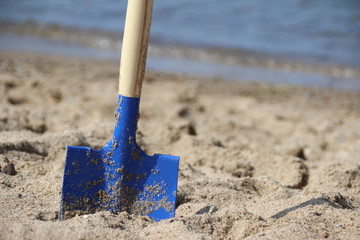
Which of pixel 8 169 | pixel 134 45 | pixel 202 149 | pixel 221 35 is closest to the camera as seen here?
pixel 134 45

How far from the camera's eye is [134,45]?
2.10 m

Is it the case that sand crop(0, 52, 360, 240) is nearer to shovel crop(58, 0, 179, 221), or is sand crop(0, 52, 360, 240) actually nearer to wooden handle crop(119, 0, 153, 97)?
shovel crop(58, 0, 179, 221)

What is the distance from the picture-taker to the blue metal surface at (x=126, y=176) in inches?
84.7

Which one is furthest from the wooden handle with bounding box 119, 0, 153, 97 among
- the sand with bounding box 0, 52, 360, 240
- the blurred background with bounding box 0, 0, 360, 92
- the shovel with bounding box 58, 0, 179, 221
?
the blurred background with bounding box 0, 0, 360, 92

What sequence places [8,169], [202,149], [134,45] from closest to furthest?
1. [134,45]
2. [8,169]
3. [202,149]

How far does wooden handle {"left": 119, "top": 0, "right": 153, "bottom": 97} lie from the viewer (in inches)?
81.5

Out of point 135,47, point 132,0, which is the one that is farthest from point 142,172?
point 132,0

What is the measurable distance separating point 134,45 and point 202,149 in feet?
3.98

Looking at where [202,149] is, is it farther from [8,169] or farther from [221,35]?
[221,35]

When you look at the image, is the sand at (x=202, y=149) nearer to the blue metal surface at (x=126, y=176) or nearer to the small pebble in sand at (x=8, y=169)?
the small pebble in sand at (x=8, y=169)

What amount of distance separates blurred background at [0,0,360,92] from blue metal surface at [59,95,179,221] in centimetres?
417

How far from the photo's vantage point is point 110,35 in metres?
9.19

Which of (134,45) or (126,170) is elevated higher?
(134,45)

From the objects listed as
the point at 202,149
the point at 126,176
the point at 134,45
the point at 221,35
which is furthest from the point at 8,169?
the point at 221,35
